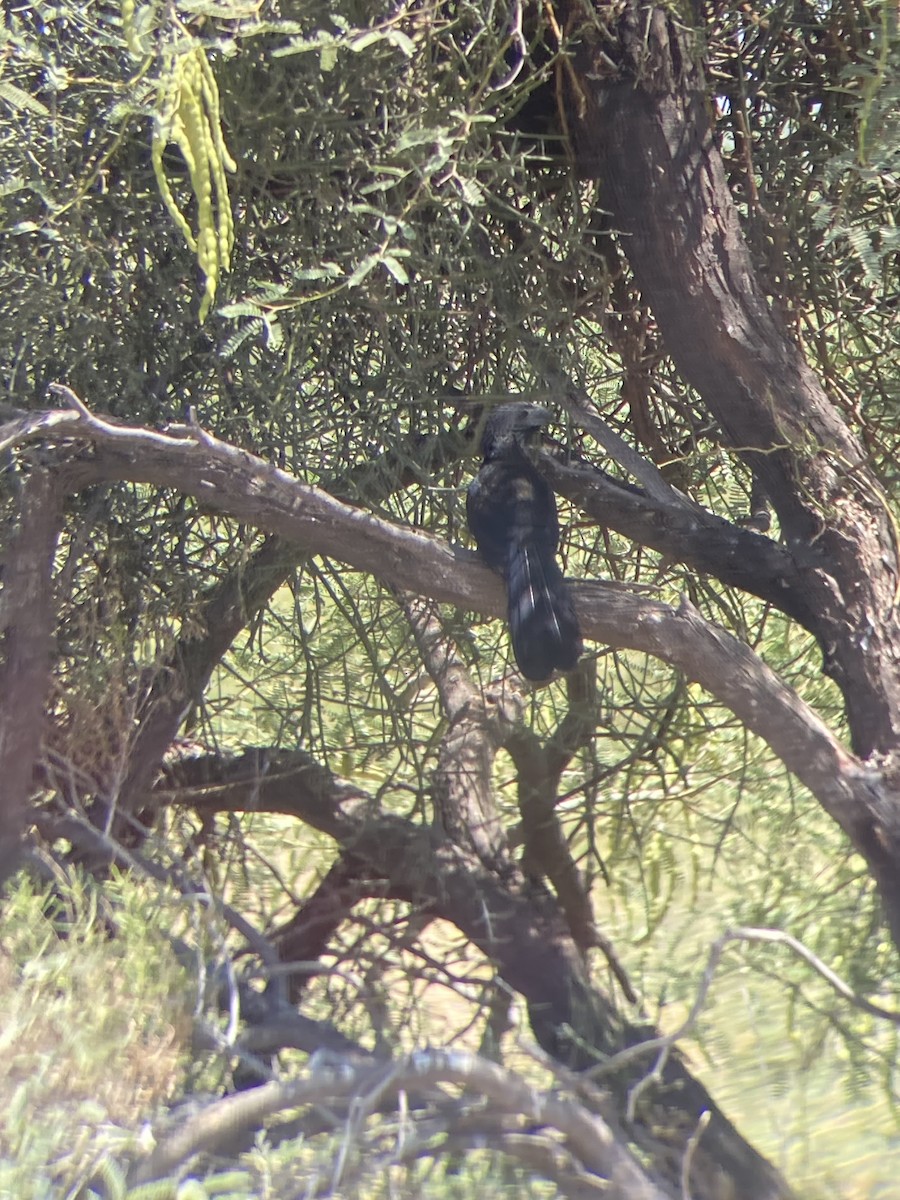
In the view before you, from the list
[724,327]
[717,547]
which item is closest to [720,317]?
[724,327]

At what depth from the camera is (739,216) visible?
3.65 meters

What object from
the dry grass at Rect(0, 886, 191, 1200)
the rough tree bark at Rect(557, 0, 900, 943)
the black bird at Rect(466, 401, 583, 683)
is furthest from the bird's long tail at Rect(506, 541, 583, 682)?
the dry grass at Rect(0, 886, 191, 1200)

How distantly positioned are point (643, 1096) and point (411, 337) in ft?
6.57

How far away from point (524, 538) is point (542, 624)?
0.36 m

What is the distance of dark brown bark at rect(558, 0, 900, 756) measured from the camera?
3.13m

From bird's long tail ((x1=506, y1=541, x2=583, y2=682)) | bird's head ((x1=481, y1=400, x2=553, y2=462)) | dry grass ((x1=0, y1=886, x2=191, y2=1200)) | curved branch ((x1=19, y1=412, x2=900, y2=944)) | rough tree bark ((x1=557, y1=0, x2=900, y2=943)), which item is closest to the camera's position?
dry grass ((x1=0, y1=886, x2=191, y2=1200))

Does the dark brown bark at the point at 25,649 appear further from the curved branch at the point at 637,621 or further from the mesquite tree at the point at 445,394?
the curved branch at the point at 637,621

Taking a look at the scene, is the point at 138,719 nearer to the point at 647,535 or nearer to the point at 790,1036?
the point at 647,535

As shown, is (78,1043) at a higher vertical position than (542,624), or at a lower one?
lower

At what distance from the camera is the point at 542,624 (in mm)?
3006

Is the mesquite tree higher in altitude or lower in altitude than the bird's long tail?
higher

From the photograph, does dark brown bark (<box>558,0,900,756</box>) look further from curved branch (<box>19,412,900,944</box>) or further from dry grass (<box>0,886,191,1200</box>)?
dry grass (<box>0,886,191,1200</box>)

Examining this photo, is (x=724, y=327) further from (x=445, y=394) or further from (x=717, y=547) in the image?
(x=445, y=394)

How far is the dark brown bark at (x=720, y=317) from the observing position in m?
3.13
